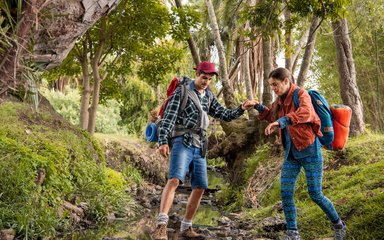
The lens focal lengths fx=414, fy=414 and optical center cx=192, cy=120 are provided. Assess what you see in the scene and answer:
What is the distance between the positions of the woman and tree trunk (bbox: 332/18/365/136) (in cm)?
555

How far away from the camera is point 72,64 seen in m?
12.1

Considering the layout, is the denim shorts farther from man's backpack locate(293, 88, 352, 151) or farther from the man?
man's backpack locate(293, 88, 352, 151)

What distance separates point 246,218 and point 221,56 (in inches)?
217

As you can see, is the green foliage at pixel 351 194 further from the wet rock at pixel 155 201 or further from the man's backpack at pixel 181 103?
the wet rock at pixel 155 201

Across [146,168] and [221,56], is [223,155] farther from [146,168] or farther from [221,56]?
[146,168]

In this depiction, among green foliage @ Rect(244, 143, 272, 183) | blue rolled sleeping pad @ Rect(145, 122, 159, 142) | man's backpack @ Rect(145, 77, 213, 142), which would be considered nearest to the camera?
man's backpack @ Rect(145, 77, 213, 142)

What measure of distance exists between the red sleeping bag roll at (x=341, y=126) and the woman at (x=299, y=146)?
0.23m

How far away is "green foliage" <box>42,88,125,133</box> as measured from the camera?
18083 mm

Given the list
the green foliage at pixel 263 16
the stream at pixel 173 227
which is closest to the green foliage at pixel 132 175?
the stream at pixel 173 227

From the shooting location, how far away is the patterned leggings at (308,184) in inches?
173

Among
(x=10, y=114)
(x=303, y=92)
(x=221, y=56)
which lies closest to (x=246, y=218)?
(x=303, y=92)

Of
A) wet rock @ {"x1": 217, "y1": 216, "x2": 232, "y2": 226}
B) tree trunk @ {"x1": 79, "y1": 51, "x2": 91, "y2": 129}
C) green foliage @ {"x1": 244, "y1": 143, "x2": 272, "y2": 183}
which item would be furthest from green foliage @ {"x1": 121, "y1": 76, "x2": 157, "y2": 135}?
wet rock @ {"x1": 217, "y1": 216, "x2": 232, "y2": 226}

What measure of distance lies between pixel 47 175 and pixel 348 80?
22.9ft

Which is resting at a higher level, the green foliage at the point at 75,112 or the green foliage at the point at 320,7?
the green foliage at the point at 320,7
